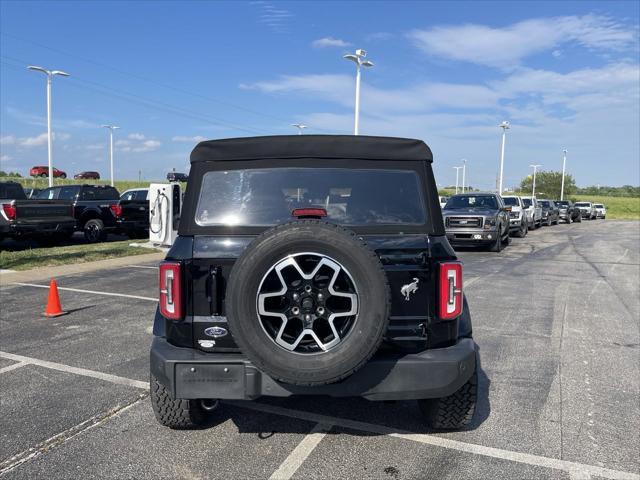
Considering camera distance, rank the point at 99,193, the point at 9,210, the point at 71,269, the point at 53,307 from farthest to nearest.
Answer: the point at 99,193
the point at 9,210
the point at 71,269
the point at 53,307

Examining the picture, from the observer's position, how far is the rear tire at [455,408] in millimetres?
3471

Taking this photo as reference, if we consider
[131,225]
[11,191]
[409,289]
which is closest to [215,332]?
[409,289]

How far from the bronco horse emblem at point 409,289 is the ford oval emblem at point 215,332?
109cm

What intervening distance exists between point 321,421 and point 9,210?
1261 cm

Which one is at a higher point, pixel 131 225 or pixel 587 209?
pixel 587 209

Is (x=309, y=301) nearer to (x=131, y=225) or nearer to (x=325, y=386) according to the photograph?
(x=325, y=386)

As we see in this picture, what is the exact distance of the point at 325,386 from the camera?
114 inches

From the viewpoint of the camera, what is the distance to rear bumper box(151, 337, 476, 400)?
116 inches

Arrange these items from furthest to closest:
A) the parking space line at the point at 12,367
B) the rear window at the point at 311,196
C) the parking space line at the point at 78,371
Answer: the parking space line at the point at 12,367 < the parking space line at the point at 78,371 < the rear window at the point at 311,196

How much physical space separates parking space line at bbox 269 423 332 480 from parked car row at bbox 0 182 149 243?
12676 mm

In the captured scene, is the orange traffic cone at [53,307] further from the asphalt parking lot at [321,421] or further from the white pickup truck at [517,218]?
the white pickup truck at [517,218]

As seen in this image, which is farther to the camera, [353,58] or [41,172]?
[41,172]

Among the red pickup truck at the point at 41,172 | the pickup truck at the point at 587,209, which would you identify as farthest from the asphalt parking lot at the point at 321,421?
the red pickup truck at the point at 41,172

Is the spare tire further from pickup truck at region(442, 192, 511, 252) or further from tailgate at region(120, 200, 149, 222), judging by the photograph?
tailgate at region(120, 200, 149, 222)
